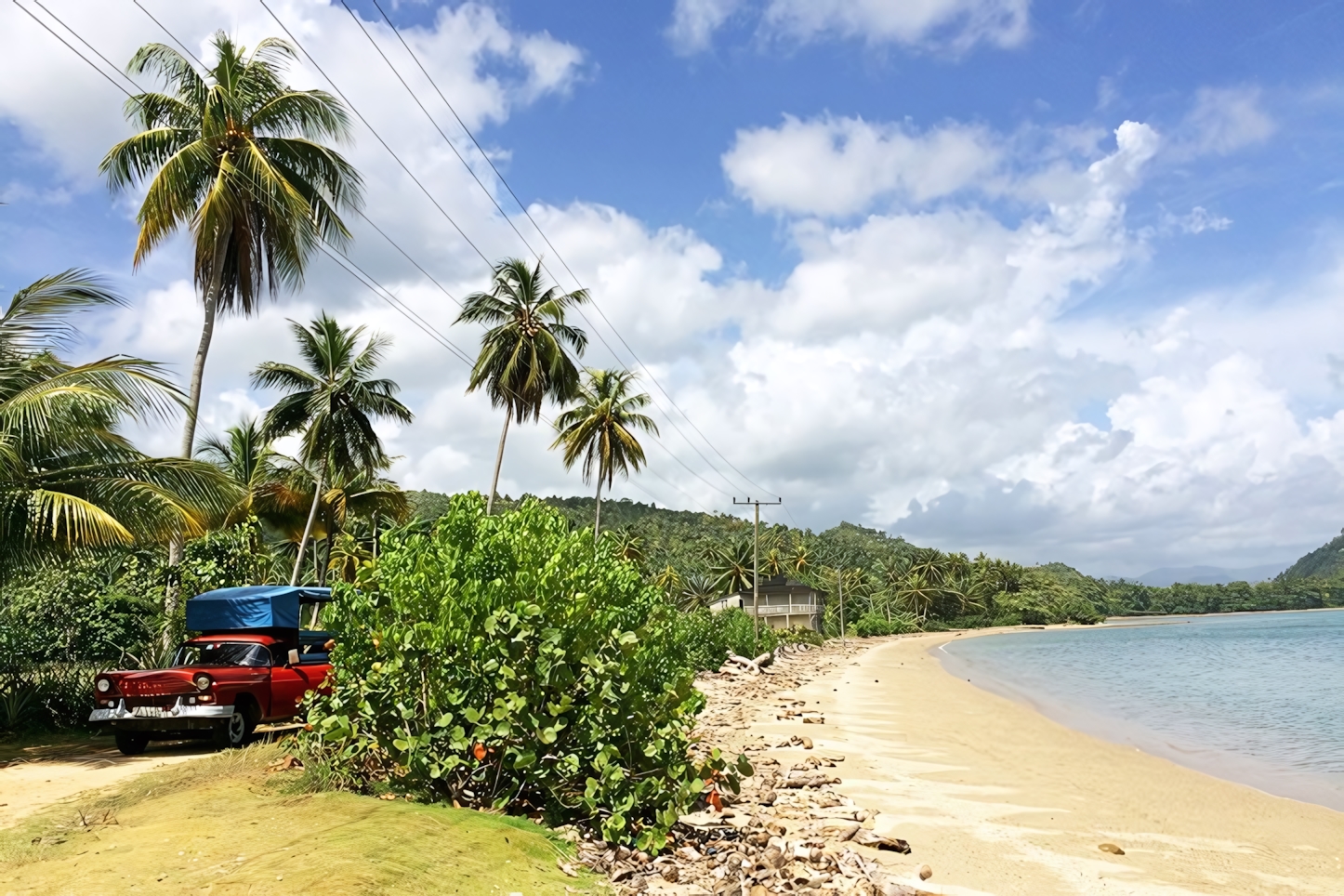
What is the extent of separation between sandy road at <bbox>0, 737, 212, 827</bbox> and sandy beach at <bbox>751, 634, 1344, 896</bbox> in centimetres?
789

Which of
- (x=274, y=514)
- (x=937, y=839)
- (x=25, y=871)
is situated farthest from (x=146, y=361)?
(x=274, y=514)

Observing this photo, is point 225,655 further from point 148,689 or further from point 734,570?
point 734,570

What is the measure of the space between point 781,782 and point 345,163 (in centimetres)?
1581

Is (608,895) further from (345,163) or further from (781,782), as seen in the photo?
(345,163)

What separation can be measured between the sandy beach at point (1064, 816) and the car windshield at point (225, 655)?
7875 mm

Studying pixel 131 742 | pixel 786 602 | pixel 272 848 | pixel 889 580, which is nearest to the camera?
pixel 272 848

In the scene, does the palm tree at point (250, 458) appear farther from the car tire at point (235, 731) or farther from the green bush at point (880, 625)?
the green bush at point (880, 625)

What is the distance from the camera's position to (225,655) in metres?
11.7

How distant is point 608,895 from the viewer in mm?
5562

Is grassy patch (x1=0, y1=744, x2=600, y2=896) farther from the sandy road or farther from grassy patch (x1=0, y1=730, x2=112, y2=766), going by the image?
grassy patch (x1=0, y1=730, x2=112, y2=766)

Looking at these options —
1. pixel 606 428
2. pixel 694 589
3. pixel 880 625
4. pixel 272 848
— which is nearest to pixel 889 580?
pixel 880 625

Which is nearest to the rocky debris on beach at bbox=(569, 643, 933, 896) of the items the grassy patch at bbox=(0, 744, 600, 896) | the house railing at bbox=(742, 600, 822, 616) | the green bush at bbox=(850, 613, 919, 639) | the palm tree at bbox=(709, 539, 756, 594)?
the grassy patch at bbox=(0, 744, 600, 896)

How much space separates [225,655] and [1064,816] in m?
10.8

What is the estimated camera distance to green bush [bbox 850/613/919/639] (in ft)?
256
